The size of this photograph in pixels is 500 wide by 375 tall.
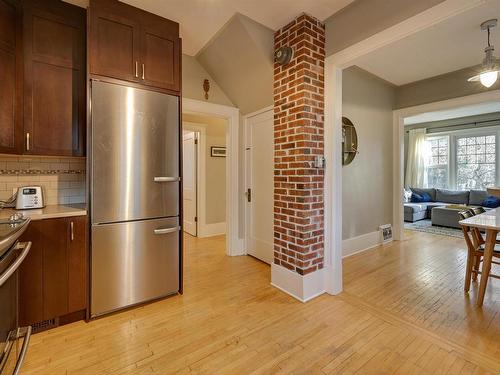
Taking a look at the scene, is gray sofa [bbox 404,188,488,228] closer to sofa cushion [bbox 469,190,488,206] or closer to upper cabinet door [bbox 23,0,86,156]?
sofa cushion [bbox 469,190,488,206]

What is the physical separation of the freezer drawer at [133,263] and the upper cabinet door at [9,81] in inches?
35.3

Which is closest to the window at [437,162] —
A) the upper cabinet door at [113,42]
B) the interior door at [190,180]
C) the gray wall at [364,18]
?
the gray wall at [364,18]

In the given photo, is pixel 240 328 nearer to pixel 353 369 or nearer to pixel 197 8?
pixel 353 369

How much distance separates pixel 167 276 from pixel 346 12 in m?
2.92

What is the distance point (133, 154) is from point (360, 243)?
338 cm

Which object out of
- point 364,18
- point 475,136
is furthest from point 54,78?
point 475,136

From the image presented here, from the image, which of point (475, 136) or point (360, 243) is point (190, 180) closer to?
point (360, 243)

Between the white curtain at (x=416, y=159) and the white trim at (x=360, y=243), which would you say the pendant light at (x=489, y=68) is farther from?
the white curtain at (x=416, y=159)

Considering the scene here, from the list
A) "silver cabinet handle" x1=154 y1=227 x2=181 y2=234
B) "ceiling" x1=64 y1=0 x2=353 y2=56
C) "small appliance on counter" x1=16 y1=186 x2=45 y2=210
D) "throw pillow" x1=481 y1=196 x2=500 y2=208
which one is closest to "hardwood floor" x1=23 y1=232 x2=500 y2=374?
"silver cabinet handle" x1=154 y1=227 x2=181 y2=234

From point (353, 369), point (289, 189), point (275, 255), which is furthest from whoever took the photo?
point (275, 255)

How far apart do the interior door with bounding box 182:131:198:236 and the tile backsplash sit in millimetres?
2167

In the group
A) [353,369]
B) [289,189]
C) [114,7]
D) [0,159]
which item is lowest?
[353,369]

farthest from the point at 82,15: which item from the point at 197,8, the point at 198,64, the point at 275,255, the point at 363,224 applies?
the point at 363,224

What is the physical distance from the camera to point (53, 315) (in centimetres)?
182
